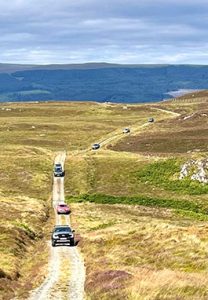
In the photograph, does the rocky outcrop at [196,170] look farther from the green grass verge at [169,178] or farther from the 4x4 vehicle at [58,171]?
the 4x4 vehicle at [58,171]

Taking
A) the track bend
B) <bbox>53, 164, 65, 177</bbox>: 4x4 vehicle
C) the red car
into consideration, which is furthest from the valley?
<bbox>53, 164, 65, 177</bbox>: 4x4 vehicle

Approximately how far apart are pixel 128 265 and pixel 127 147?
98642mm

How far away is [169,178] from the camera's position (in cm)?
9331

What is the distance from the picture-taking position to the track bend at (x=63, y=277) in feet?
93.7

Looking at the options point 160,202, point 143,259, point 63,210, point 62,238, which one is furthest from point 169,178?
point 143,259

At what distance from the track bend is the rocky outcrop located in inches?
1664

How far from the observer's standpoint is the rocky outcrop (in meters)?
89.0

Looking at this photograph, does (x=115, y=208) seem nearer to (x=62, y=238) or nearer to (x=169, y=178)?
(x=169, y=178)

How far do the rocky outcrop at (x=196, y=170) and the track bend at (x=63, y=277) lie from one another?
139ft

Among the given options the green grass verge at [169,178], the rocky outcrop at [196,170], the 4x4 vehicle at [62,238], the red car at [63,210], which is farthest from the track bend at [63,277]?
the rocky outcrop at [196,170]

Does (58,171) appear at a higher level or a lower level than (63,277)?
Result: lower

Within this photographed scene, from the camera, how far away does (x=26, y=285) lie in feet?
107

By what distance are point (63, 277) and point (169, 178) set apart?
6009 centimetres

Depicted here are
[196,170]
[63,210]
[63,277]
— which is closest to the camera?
[63,277]
